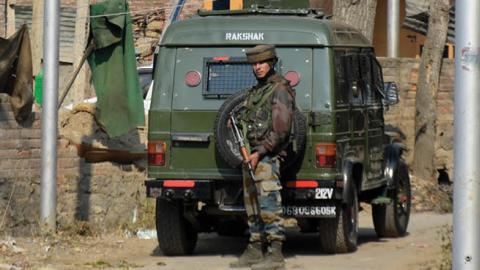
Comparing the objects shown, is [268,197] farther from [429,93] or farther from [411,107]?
[411,107]

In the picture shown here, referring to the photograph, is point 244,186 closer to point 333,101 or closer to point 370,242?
point 333,101

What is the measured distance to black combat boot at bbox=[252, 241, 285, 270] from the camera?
10125mm

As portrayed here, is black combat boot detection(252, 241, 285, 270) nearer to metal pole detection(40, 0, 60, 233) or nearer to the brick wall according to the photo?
metal pole detection(40, 0, 60, 233)

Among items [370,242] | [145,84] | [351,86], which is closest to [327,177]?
[351,86]

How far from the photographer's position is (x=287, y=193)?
10719 millimetres

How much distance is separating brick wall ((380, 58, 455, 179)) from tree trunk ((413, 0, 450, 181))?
0.22 m

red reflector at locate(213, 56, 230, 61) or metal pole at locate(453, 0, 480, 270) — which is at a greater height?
red reflector at locate(213, 56, 230, 61)

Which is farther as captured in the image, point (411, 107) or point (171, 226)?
point (411, 107)

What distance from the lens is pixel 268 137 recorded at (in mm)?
10133

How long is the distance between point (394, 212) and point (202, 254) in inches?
97.4

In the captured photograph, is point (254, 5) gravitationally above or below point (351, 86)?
above

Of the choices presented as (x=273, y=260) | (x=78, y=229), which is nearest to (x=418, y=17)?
(x=78, y=229)

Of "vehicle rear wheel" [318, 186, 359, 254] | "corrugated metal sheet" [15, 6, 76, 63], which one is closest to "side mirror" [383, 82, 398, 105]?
"vehicle rear wheel" [318, 186, 359, 254]

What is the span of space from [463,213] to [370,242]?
5304mm
